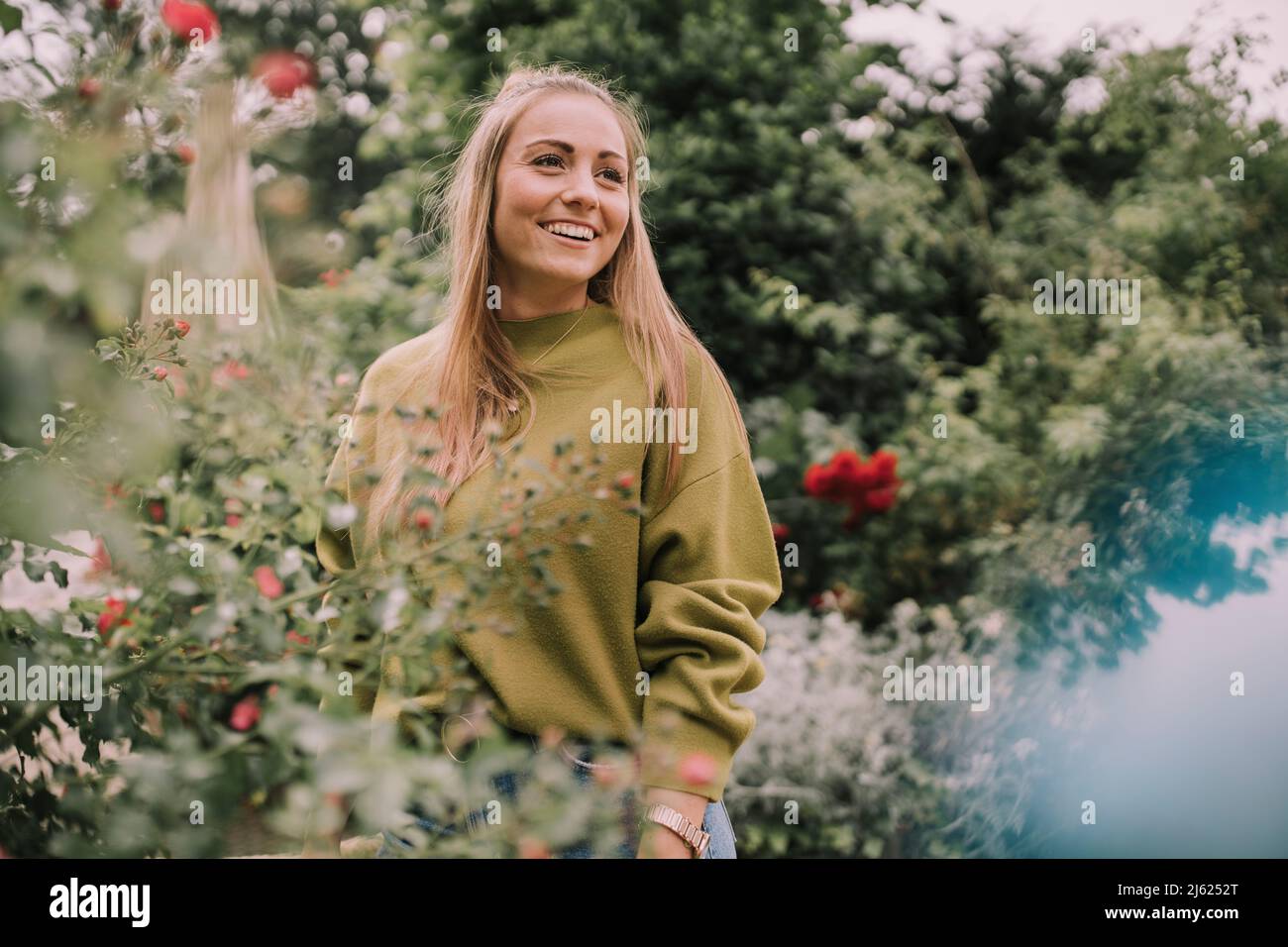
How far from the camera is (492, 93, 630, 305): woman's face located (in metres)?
1.70

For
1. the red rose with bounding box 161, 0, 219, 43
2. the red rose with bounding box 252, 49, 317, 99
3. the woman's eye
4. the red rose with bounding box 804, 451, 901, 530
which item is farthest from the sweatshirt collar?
the red rose with bounding box 252, 49, 317, 99

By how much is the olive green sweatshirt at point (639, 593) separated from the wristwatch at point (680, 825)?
1.4 inches

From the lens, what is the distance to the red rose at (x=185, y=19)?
9.31 feet

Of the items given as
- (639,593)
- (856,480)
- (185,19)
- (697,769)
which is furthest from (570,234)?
(856,480)

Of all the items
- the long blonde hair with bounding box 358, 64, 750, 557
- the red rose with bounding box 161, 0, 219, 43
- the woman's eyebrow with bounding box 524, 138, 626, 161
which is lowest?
the long blonde hair with bounding box 358, 64, 750, 557

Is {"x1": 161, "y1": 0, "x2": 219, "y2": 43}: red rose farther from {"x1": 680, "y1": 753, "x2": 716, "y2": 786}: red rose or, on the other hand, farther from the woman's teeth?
{"x1": 680, "y1": 753, "x2": 716, "y2": 786}: red rose

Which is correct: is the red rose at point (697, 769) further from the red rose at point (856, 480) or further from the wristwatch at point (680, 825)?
the red rose at point (856, 480)

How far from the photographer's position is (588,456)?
63.1 inches

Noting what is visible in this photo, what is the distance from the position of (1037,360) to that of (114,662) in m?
3.62

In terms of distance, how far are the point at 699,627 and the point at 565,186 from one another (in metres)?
0.66

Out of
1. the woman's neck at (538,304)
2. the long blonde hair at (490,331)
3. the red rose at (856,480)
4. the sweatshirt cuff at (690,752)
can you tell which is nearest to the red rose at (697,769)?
the sweatshirt cuff at (690,752)

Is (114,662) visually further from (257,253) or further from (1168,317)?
(1168,317)

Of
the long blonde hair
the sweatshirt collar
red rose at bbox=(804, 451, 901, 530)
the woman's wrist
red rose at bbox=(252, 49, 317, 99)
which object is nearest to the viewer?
the woman's wrist

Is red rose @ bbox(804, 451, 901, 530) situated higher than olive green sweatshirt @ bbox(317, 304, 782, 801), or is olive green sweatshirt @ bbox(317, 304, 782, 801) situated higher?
red rose @ bbox(804, 451, 901, 530)
